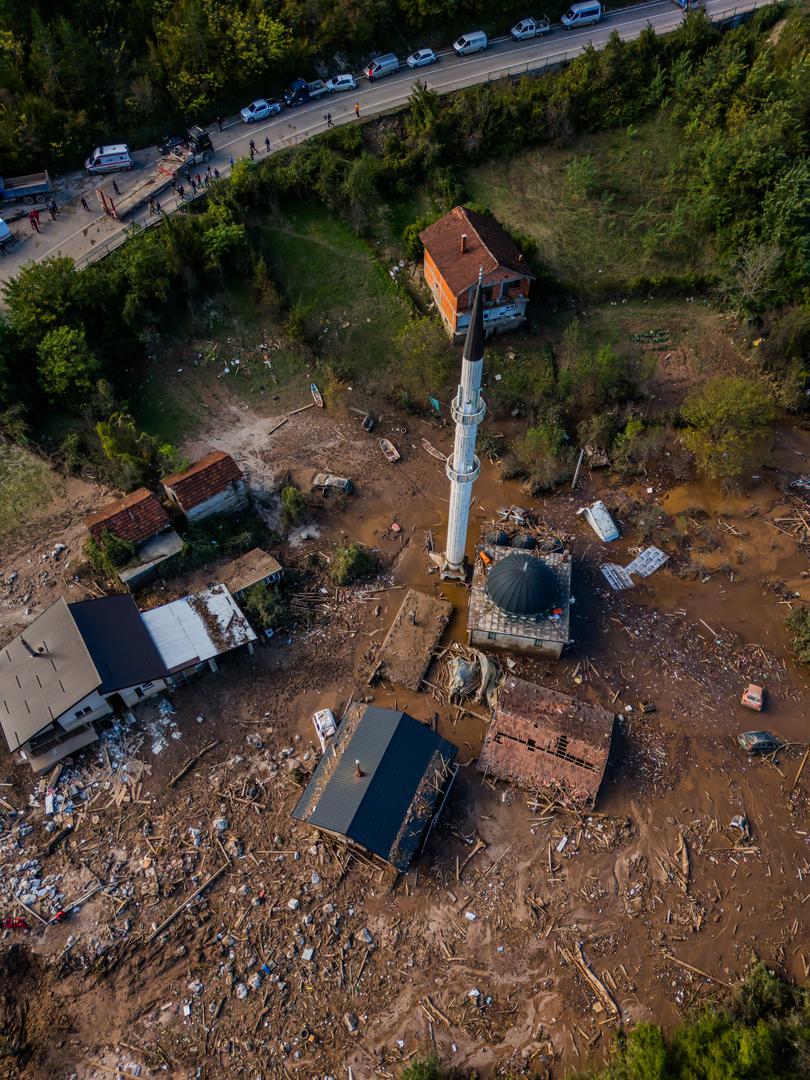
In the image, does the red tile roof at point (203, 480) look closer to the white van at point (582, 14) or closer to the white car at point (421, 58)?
the white car at point (421, 58)

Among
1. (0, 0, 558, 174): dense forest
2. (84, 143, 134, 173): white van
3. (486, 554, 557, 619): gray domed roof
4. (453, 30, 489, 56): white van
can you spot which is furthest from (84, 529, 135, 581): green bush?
(453, 30, 489, 56): white van

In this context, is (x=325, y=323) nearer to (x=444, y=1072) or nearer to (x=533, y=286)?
(x=533, y=286)

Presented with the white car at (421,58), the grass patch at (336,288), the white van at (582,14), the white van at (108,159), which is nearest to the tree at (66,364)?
the grass patch at (336,288)

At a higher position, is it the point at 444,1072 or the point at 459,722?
the point at 459,722

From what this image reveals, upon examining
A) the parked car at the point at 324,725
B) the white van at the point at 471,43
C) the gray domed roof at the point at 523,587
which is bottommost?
the parked car at the point at 324,725

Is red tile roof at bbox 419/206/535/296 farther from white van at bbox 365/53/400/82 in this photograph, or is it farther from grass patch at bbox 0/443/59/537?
grass patch at bbox 0/443/59/537

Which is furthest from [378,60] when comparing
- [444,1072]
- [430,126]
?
[444,1072]
